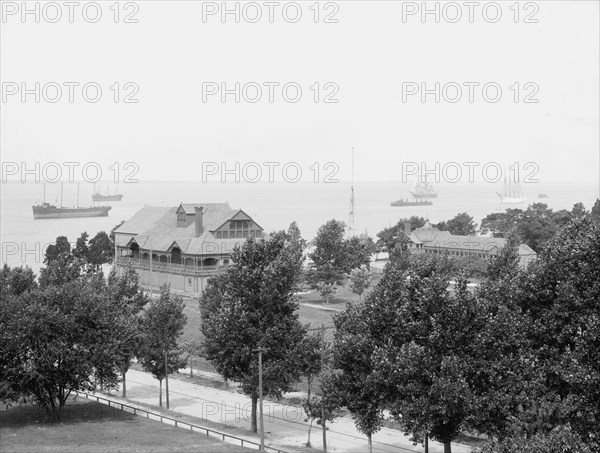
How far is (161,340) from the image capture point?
55.1 meters

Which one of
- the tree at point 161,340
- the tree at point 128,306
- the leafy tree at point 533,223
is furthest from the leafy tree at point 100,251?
the leafy tree at point 533,223

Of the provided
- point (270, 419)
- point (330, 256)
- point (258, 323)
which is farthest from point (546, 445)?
point (330, 256)

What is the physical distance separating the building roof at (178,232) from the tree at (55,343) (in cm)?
3794

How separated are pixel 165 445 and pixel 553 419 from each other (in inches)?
819

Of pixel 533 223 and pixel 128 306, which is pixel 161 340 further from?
pixel 533 223

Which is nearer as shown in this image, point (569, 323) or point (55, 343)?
point (569, 323)

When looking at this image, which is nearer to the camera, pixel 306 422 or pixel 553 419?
pixel 553 419

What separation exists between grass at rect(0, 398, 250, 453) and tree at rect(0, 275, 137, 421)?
4.63ft

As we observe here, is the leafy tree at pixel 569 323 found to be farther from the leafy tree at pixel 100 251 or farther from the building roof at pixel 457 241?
the leafy tree at pixel 100 251

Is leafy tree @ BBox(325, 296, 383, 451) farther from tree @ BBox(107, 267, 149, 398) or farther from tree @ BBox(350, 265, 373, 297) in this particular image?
tree @ BBox(350, 265, 373, 297)

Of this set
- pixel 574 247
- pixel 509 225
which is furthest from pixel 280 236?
pixel 509 225

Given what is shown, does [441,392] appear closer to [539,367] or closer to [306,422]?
[539,367]

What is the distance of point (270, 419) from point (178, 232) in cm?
4971

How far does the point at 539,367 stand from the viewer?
117 ft
